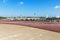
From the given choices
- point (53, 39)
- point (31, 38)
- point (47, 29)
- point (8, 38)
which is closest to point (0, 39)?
point (8, 38)

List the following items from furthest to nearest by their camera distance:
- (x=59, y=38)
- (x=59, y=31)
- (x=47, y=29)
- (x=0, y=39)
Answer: (x=47, y=29) < (x=59, y=31) < (x=59, y=38) < (x=0, y=39)

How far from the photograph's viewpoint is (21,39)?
4535 millimetres

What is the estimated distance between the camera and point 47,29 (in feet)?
20.6

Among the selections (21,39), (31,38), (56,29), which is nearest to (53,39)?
(31,38)

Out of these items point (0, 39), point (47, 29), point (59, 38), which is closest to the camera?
point (0, 39)

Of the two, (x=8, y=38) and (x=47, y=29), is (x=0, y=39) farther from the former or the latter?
(x=47, y=29)

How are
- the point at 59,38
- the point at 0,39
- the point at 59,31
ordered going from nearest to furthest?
the point at 0,39
the point at 59,38
the point at 59,31

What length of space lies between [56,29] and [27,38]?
1.89 meters

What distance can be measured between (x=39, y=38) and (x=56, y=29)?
1628 mm

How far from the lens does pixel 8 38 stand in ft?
15.1

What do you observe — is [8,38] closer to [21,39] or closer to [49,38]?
[21,39]

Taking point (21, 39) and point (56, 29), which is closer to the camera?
point (21, 39)

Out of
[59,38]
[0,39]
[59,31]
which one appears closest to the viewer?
→ [0,39]

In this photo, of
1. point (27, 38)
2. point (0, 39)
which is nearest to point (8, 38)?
point (0, 39)
